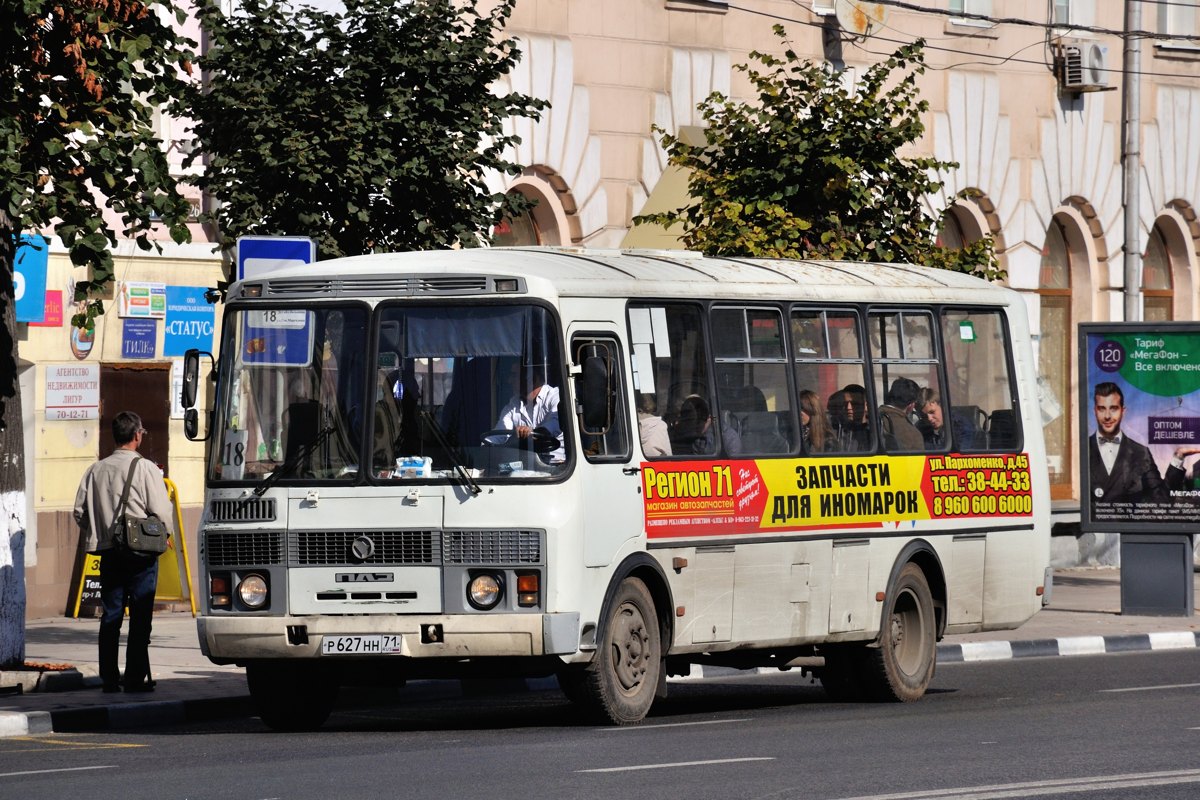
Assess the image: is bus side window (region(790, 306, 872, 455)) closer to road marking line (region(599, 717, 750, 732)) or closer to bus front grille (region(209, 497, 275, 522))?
road marking line (region(599, 717, 750, 732))

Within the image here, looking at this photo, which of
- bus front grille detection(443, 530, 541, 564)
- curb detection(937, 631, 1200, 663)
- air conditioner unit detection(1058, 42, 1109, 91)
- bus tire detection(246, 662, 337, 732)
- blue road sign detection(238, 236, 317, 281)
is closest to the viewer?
bus front grille detection(443, 530, 541, 564)

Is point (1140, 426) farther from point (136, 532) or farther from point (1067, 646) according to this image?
point (136, 532)

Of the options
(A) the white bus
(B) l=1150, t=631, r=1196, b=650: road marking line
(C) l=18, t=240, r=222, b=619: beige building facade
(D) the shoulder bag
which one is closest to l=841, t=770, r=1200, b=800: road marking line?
(A) the white bus

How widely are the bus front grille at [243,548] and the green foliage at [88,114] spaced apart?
217 cm

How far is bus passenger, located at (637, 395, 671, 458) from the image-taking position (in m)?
14.4

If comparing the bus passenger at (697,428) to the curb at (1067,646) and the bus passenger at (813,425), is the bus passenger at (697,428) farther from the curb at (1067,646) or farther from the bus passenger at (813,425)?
the curb at (1067,646)

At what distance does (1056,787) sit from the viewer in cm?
1049

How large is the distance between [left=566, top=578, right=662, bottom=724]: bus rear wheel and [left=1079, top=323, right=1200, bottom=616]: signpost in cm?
1118

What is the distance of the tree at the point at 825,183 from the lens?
2338cm

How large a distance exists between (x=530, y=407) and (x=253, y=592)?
71.0 inches

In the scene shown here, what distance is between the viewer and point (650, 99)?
91.8 ft

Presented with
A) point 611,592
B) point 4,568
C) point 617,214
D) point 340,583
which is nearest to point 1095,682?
point 611,592

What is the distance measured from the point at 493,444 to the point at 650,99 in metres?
14.9

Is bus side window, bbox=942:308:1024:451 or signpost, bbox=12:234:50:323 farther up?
signpost, bbox=12:234:50:323
